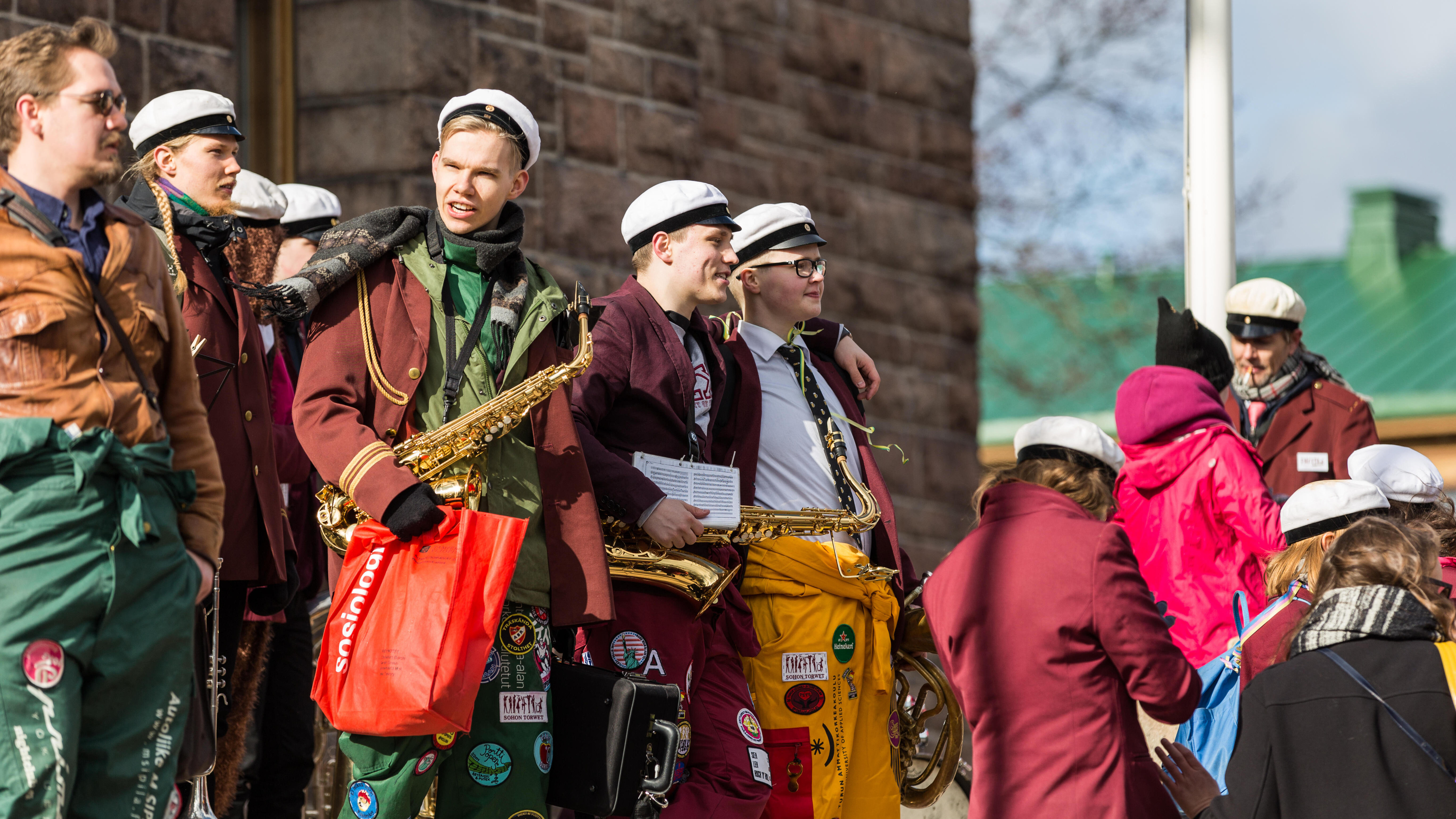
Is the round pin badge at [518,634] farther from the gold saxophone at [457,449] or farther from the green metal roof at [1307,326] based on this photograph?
the green metal roof at [1307,326]

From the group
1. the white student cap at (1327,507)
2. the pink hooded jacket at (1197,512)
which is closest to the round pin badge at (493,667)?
the white student cap at (1327,507)

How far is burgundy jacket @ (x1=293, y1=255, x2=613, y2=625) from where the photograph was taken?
4.53 metres

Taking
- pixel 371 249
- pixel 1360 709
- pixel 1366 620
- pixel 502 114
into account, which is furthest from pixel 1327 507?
pixel 371 249

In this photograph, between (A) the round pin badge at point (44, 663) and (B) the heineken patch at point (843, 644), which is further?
(B) the heineken patch at point (843, 644)

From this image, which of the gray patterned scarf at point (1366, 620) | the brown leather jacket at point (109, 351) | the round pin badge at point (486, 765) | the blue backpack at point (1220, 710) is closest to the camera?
the brown leather jacket at point (109, 351)

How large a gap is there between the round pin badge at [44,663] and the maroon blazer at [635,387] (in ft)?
6.24

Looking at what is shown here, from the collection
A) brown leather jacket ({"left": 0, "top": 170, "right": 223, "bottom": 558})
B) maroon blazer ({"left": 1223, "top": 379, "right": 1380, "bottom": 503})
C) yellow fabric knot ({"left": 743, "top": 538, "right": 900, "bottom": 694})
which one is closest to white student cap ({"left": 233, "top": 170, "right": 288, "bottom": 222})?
yellow fabric knot ({"left": 743, "top": 538, "right": 900, "bottom": 694})

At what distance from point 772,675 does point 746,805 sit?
503 mm

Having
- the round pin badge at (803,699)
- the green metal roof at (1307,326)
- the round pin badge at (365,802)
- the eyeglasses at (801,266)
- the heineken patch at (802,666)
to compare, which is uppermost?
the green metal roof at (1307,326)

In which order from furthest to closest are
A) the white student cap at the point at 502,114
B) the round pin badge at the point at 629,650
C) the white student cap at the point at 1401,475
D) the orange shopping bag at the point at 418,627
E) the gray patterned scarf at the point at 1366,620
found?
the white student cap at the point at 1401,475, the round pin badge at the point at 629,650, the white student cap at the point at 502,114, the gray patterned scarf at the point at 1366,620, the orange shopping bag at the point at 418,627

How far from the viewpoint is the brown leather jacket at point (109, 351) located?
3553 mm

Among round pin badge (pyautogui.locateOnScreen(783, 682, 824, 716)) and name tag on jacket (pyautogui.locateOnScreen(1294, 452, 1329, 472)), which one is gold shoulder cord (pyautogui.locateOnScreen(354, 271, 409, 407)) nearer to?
round pin badge (pyautogui.locateOnScreen(783, 682, 824, 716))

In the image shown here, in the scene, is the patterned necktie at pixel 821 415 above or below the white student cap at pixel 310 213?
below

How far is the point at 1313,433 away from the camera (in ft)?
26.5
